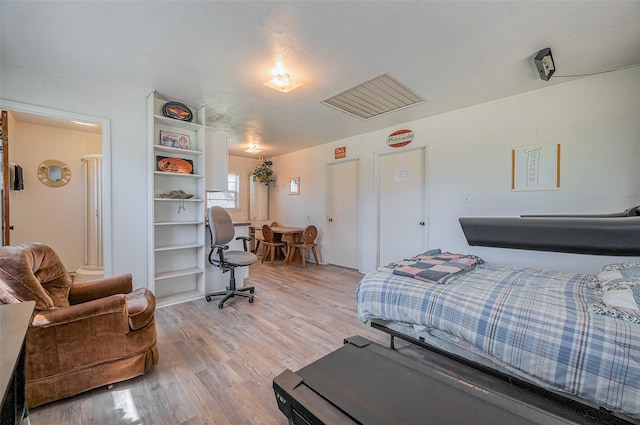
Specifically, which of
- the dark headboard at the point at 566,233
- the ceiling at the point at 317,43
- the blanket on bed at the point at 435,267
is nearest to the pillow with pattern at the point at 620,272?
the dark headboard at the point at 566,233

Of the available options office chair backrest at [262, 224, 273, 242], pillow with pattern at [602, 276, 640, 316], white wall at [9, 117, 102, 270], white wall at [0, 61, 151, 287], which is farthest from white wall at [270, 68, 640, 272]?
white wall at [9, 117, 102, 270]

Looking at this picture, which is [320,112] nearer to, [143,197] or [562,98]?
[143,197]

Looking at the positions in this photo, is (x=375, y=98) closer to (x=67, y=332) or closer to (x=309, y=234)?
(x=309, y=234)

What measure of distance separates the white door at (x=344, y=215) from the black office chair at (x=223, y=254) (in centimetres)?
215

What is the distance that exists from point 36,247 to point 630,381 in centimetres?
323

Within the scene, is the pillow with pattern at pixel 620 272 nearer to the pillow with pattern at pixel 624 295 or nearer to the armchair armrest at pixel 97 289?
the pillow with pattern at pixel 624 295

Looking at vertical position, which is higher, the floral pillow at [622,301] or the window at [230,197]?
the window at [230,197]

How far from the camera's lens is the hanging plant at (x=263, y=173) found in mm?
6246

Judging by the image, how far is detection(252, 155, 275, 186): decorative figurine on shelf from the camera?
246 inches

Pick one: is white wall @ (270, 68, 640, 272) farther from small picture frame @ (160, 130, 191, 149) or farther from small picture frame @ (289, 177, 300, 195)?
small picture frame @ (160, 130, 191, 149)

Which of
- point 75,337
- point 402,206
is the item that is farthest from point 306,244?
point 75,337

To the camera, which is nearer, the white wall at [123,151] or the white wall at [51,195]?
the white wall at [123,151]

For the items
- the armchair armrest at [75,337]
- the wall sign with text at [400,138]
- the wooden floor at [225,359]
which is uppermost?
the wall sign with text at [400,138]

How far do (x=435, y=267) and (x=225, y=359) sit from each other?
180 centimetres
